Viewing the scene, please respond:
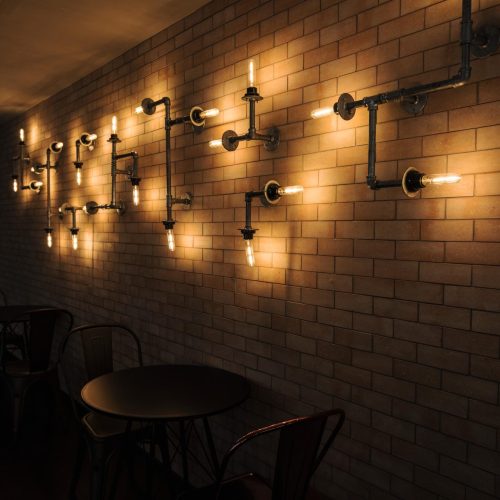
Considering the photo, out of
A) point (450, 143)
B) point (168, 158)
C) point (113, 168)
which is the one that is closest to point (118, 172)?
point (113, 168)

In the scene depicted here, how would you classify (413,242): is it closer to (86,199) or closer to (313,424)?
(313,424)

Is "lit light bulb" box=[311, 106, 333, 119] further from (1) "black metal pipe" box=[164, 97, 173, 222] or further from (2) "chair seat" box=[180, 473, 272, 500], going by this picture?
(2) "chair seat" box=[180, 473, 272, 500]

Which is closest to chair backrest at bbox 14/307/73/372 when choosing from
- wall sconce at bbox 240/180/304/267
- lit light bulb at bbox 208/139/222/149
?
lit light bulb at bbox 208/139/222/149

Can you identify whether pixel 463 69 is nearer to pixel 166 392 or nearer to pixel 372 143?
pixel 372 143

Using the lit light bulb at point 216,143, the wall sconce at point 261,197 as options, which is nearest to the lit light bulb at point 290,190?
the wall sconce at point 261,197

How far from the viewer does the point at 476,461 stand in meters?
1.57

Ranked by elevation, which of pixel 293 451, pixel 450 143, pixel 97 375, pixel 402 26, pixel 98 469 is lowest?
pixel 98 469

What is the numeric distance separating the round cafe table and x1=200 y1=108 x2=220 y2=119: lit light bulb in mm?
1272

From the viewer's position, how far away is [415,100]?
167 cm

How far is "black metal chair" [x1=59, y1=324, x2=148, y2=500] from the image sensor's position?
226 centimetres

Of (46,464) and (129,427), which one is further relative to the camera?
(46,464)

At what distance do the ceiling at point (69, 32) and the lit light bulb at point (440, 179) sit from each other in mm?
1669

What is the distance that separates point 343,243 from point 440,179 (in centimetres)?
50

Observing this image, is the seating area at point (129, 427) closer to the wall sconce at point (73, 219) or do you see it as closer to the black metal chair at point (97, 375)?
the black metal chair at point (97, 375)
